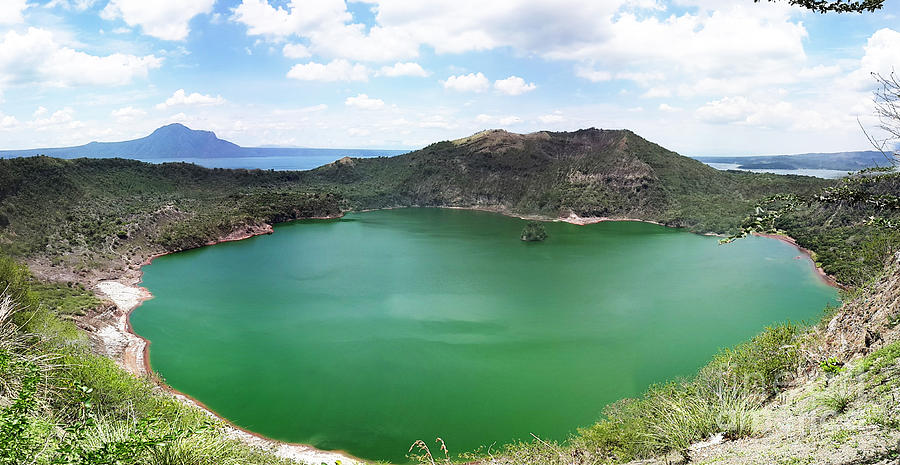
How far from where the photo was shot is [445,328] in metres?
33.4

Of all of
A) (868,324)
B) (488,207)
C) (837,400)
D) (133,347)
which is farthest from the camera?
(488,207)

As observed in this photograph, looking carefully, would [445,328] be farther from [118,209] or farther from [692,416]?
[118,209]

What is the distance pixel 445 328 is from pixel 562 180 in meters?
80.0

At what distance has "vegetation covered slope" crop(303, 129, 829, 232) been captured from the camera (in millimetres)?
90625

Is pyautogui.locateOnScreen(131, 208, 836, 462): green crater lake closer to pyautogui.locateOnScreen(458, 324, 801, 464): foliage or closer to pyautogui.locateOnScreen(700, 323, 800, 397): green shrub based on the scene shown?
pyautogui.locateOnScreen(458, 324, 801, 464): foliage

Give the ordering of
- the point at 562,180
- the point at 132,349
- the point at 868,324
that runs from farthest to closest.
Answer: the point at 562,180
the point at 132,349
the point at 868,324

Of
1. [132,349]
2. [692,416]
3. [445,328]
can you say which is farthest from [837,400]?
[132,349]

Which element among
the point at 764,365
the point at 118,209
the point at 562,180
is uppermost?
the point at 562,180

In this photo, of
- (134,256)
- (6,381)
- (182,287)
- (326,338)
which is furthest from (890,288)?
(134,256)

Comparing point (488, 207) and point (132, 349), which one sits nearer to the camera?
point (132, 349)

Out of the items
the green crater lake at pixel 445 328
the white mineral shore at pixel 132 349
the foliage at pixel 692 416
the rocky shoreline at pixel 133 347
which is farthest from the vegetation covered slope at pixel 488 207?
the green crater lake at pixel 445 328

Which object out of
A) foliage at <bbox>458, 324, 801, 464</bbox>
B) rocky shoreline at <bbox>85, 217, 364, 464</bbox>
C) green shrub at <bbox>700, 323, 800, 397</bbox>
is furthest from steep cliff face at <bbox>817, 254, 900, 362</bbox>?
rocky shoreline at <bbox>85, 217, 364, 464</bbox>

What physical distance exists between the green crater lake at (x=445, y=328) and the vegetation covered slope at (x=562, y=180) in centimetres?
2780

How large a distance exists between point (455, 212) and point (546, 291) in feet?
210
